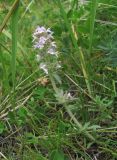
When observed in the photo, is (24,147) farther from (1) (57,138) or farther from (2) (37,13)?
(2) (37,13)

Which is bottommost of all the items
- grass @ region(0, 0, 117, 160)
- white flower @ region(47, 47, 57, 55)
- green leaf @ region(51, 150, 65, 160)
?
green leaf @ region(51, 150, 65, 160)

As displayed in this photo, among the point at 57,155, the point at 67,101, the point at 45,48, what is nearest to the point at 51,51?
the point at 45,48

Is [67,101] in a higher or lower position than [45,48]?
lower

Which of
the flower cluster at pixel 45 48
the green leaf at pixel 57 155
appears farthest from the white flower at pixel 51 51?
the green leaf at pixel 57 155

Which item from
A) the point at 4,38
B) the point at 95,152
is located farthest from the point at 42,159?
the point at 4,38

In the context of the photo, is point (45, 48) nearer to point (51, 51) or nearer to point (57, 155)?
point (51, 51)

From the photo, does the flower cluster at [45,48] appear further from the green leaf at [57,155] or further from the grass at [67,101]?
the green leaf at [57,155]

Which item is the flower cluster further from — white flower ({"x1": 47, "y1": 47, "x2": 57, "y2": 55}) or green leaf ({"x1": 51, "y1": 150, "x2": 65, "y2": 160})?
green leaf ({"x1": 51, "y1": 150, "x2": 65, "y2": 160})

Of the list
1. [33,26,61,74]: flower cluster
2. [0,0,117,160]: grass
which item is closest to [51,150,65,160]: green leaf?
[0,0,117,160]: grass

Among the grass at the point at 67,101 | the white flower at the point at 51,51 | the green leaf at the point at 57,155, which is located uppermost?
the white flower at the point at 51,51
